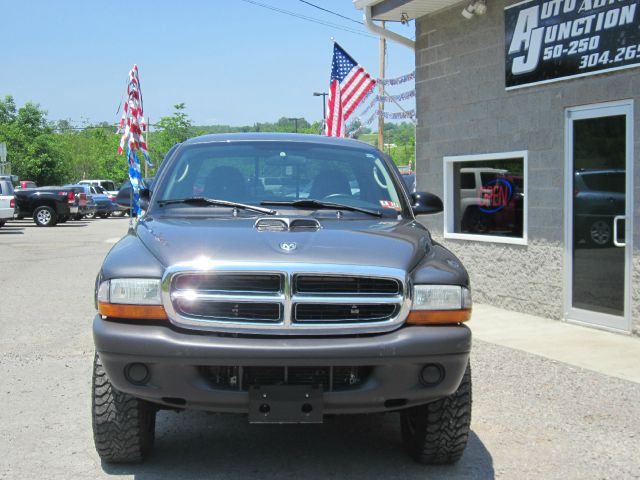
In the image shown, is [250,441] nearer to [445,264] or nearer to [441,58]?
[445,264]

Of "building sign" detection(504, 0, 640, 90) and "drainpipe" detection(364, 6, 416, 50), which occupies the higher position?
"drainpipe" detection(364, 6, 416, 50)

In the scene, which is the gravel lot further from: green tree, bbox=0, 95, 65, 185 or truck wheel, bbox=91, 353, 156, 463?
green tree, bbox=0, 95, 65, 185

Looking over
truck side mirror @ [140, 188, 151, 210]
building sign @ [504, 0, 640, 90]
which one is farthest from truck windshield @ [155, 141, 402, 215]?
building sign @ [504, 0, 640, 90]

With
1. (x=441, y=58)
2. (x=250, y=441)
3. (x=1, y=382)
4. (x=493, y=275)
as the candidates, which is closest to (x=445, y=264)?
(x=250, y=441)

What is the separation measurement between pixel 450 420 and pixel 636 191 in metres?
4.51

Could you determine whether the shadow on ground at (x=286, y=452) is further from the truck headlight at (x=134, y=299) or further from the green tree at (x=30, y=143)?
the green tree at (x=30, y=143)

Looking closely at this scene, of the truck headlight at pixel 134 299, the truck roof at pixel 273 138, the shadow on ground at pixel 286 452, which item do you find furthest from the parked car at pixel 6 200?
the truck headlight at pixel 134 299

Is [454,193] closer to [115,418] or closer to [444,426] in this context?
[444,426]

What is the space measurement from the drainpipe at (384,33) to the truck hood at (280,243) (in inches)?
306

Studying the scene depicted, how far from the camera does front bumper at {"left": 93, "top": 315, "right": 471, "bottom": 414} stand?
141 inches

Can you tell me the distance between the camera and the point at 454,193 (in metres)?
10.9

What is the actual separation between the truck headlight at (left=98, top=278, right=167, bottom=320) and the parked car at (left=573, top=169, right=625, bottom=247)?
18.6 ft

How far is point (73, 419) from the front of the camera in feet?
16.8

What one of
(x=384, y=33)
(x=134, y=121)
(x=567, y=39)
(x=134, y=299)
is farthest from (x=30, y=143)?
(x=134, y=299)
